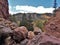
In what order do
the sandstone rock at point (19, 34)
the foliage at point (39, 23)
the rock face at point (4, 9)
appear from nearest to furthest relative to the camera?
1. the sandstone rock at point (19, 34)
2. the rock face at point (4, 9)
3. the foliage at point (39, 23)

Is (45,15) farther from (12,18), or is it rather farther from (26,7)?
(12,18)

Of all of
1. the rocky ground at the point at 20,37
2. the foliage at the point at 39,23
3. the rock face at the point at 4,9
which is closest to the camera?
the rocky ground at the point at 20,37

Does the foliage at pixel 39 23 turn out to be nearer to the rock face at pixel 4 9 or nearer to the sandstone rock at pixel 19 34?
the rock face at pixel 4 9

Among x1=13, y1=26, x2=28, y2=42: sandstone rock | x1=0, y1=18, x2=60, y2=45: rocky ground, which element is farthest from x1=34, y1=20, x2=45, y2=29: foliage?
x1=13, y1=26, x2=28, y2=42: sandstone rock

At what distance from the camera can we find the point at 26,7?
9.70m

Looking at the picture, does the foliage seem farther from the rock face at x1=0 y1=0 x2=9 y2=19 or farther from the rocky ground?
the rocky ground

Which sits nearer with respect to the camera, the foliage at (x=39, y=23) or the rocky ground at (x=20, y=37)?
the rocky ground at (x=20, y=37)

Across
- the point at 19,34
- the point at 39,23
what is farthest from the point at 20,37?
the point at 39,23

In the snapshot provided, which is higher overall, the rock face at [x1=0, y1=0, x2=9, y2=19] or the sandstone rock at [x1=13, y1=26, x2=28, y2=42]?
the rock face at [x1=0, y1=0, x2=9, y2=19]

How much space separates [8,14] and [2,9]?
0.67m

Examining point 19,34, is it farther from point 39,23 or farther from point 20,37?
point 39,23

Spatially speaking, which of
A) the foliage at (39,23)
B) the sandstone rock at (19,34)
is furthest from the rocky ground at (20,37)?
the foliage at (39,23)

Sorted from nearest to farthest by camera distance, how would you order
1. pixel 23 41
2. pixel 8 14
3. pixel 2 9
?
pixel 23 41 < pixel 2 9 < pixel 8 14

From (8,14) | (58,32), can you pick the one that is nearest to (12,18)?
(8,14)
